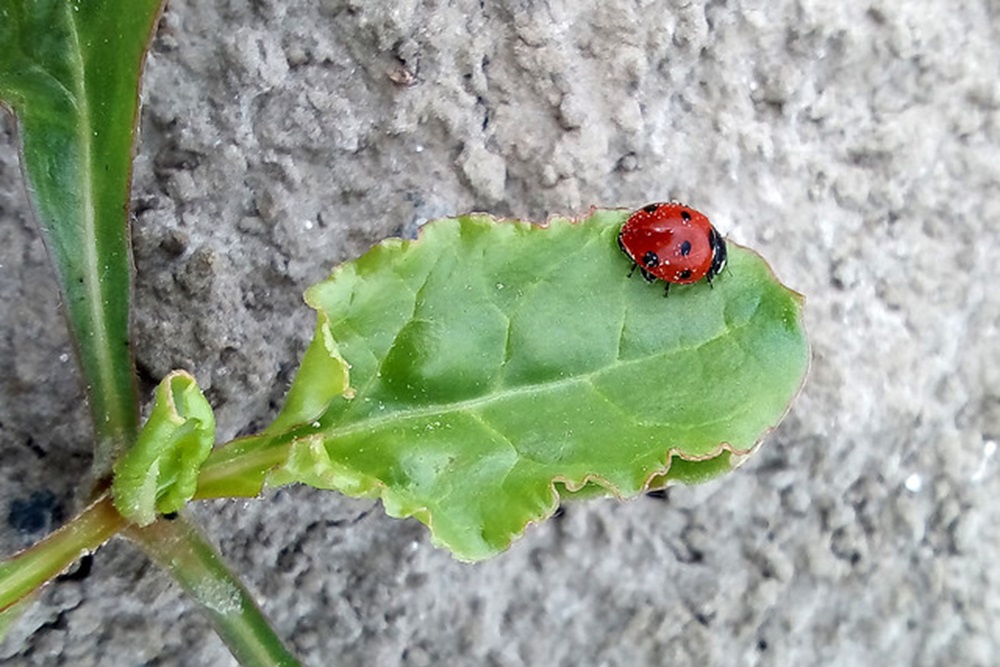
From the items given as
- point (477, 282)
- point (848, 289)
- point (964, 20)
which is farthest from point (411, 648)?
point (964, 20)

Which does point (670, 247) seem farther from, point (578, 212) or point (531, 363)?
point (578, 212)

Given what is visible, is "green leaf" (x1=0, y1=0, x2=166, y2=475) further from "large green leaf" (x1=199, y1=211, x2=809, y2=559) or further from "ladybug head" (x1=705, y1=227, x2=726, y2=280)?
"ladybug head" (x1=705, y1=227, x2=726, y2=280)

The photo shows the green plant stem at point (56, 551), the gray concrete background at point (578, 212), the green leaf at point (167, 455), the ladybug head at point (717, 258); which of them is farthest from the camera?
the gray concrete background at point (578, 212)

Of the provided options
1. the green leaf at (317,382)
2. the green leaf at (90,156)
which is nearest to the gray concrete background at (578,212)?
the green leaf at (90,156)

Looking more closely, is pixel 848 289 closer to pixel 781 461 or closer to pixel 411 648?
pixel 781 461

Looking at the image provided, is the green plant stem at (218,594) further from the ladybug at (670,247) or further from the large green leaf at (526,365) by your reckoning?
the ladybug at (670,247)

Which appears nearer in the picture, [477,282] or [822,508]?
[477,282]
